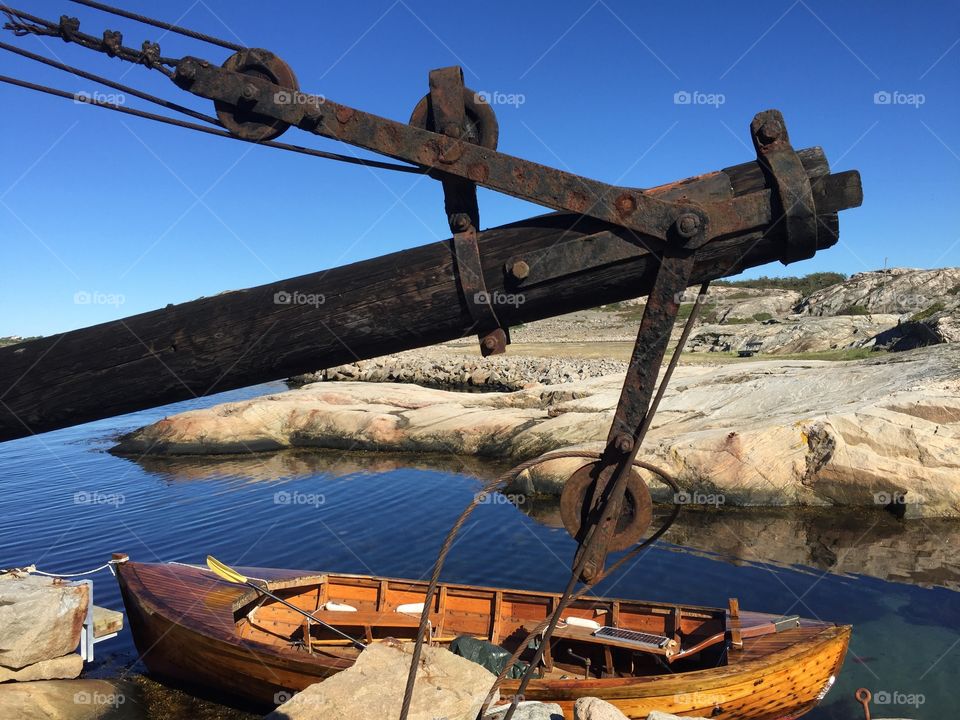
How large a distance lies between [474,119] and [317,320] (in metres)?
1.16

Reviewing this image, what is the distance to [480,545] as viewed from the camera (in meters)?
16.7

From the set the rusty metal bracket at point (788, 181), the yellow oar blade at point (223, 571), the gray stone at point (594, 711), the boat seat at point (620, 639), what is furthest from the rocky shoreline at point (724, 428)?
the rusty metal bracket at point (788, 181)

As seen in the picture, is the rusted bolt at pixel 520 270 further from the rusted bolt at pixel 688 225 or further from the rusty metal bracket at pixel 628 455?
the rusted bolt at pixel 688 225

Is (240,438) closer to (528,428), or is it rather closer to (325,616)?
(528,428)

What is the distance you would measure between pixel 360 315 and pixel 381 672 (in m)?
5.41

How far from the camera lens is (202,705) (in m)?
10.3

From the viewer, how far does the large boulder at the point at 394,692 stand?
Answer: 6.29 m
